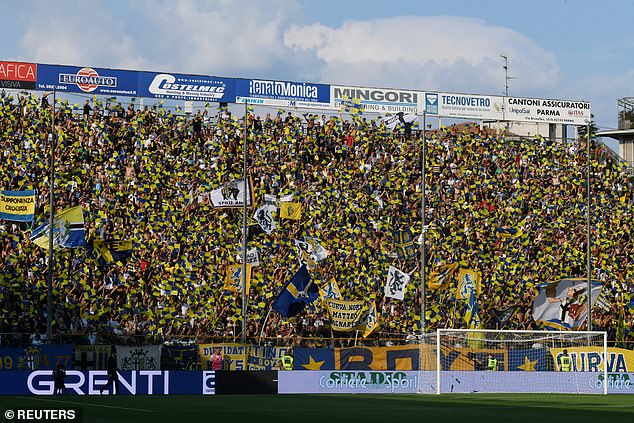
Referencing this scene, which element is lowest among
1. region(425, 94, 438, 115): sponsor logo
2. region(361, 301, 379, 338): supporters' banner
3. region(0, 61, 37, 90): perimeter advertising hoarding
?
region(361, 301, 379, 338): supporters' banner

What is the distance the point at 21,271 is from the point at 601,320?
92.9 ft

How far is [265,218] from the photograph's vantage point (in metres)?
51.4

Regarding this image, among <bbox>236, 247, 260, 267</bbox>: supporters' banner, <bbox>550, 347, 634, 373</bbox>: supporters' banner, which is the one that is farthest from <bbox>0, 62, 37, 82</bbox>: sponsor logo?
<bbox>550, 347, 634, 373</bbox>: supporters' banner

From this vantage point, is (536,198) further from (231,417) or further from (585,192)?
(231,417)

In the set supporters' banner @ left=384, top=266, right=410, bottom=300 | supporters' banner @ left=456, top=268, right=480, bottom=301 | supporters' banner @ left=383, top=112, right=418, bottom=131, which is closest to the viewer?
supporters' banner @ left=384, top=266, right=410, bottom=300

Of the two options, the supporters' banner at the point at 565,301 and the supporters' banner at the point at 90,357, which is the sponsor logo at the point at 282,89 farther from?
the supporters' banner at the point at 90,357

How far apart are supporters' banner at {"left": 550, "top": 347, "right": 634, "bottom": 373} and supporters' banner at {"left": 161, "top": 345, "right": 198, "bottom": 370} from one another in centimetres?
1533

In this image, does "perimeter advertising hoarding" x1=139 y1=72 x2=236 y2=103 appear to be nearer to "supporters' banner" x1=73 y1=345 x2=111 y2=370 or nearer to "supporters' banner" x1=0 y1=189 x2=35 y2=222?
"supporters' banner" x1=0 y1=189 x2=35 y2=222

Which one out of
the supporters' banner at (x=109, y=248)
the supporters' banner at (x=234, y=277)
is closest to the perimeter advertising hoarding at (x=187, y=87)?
the supporters' banner at (x=109, y=248)

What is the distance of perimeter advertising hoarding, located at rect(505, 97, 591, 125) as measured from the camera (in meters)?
68.0

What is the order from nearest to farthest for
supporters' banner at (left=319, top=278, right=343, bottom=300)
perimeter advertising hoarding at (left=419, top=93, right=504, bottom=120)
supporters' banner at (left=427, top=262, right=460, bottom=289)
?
supporters' banner at (left=319, top=278, right=343, bottom=300) < supporters' banner at (left=427, top=262, right=460, bottom=289) < perimeter advertising hoarding at (left=419, top=93, right=504, bottom=120)

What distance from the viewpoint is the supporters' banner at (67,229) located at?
45.8 meters

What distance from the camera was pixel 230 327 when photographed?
1869 inches

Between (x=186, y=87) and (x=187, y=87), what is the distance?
56mm
